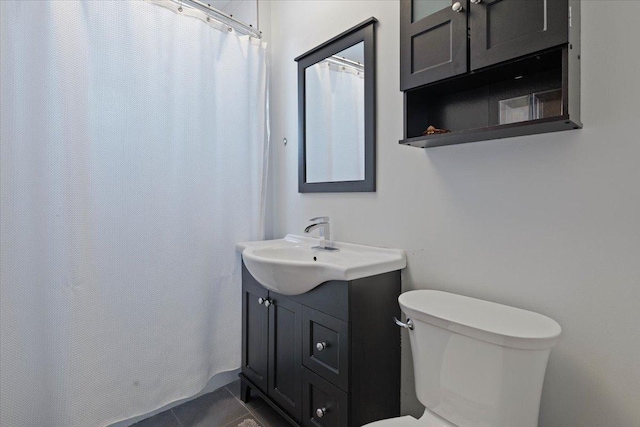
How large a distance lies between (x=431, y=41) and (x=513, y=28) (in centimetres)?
26

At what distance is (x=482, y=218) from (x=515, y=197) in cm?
13

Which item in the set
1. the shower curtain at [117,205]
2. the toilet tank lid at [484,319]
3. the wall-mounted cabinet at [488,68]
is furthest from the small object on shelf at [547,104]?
the shower curtain at [117,205]

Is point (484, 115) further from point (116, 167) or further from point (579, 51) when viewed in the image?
point (116, 167)

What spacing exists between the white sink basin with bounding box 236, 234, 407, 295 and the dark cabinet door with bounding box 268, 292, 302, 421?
13 centimetres

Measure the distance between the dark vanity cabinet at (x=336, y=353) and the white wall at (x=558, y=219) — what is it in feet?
0.50

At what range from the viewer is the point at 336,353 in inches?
50.3

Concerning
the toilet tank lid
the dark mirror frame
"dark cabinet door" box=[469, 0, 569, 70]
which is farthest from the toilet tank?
"dark cabinet door" box=[469, 0, 569, 70]

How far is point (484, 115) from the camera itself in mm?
1232

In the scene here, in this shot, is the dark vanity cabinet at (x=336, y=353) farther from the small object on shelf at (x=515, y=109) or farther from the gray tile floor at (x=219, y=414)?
the small object on shelf at (x=515, y=109)

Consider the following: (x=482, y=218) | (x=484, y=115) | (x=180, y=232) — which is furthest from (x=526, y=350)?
(x=180, y=232)

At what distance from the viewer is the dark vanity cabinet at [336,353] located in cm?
124

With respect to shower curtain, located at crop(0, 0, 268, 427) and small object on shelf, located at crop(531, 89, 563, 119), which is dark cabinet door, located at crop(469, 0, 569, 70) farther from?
shower curtain, located at crop(0, 0, 268, 427)

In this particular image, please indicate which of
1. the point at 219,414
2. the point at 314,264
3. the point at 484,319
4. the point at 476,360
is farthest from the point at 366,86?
the point at 219,414

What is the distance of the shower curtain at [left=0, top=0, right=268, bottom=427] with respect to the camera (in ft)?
4.35
